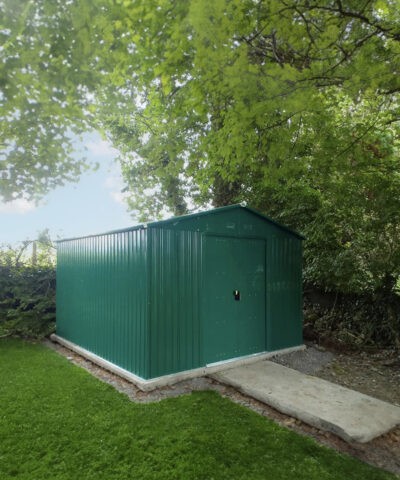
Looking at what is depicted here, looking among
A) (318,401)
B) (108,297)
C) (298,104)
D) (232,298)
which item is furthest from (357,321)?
(298,104)

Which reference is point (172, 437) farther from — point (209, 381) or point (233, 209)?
point (233, 209)

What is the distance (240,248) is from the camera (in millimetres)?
6039

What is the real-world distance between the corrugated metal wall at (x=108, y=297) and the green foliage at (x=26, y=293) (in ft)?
2.50

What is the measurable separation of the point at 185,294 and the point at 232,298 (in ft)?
3.38

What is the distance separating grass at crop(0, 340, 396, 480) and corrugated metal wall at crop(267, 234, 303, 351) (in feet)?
7.74

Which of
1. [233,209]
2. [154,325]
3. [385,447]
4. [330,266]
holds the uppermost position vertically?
[233,209]

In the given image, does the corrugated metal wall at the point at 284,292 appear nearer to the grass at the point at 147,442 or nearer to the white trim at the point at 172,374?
the white trim at the point at 172,374

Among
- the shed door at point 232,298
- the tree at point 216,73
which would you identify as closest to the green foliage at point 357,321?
the tree at point 216,73

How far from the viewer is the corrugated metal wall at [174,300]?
4871 mm

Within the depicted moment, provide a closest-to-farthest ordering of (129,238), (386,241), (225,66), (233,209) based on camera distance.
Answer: (225,66), (129,238), (233,209), (386,241)

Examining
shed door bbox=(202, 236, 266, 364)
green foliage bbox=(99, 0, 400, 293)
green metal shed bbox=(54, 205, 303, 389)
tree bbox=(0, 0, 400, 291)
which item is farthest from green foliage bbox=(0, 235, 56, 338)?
green foliage bbox=(99, 0, 400, 293)

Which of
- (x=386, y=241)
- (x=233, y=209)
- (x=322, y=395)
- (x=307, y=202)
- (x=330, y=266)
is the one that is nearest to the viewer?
(x=322, y=395)

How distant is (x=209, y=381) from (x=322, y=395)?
5.28ft

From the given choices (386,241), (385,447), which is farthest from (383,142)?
(385,447)
